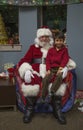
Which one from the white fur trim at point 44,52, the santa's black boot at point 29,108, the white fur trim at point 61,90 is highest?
the white fur trim at point 44,52

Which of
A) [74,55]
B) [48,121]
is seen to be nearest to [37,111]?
[48,121]

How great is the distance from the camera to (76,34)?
194 inches

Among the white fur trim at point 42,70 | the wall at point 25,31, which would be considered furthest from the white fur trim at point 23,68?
the wall at point 25,31

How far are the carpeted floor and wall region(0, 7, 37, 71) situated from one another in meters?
1.07

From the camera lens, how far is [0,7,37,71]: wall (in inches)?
195

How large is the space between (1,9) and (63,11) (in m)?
0.96

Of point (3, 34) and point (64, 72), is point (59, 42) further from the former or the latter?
point (3, 34)

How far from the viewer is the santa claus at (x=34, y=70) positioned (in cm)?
411

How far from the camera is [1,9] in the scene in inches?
204

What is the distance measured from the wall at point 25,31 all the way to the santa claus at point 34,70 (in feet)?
1.76

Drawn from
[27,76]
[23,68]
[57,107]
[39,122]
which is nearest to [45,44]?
[23,68]

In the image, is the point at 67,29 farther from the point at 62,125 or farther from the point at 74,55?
the point at 62,125

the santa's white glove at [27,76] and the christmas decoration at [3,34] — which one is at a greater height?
the christmas decoration at [3,34]

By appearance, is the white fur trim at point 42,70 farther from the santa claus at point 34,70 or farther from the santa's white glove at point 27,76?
the santa's white glove at point 27,76
